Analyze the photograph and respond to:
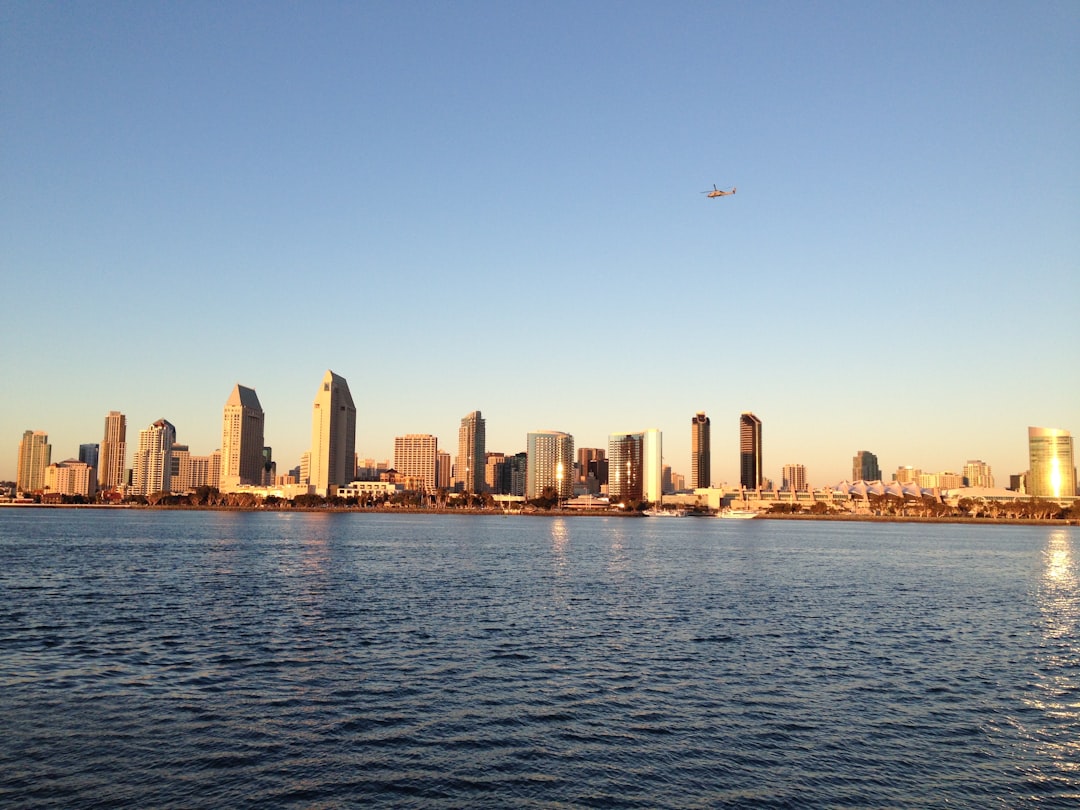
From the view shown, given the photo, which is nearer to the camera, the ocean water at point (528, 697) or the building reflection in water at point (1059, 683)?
the ocean water at point (528, 697)

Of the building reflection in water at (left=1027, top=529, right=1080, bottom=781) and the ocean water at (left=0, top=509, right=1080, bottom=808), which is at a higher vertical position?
the ocean water at (left=0, top=509, right=1080, bottom=808)

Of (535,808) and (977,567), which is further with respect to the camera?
(977,567)

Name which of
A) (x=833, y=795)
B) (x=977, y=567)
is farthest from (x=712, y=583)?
(x=833, y=795)

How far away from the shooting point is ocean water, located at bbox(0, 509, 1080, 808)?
20281mm

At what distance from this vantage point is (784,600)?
56.1 meters

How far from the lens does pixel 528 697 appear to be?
28250 mm

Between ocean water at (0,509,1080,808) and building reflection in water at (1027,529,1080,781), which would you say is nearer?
ocean water at (0,509,1080,808)

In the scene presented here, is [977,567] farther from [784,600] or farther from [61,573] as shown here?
[61,573]

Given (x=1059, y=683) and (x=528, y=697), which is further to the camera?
(x=1059, y=683)

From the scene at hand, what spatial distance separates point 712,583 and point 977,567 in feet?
138

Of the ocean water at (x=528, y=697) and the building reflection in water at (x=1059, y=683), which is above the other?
the ocean water at (x=528, y=697)

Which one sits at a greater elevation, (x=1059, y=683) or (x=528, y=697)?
(x=528, y=697)

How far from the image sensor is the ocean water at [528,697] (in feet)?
66.5

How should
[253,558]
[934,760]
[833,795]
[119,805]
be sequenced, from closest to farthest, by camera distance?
1. [119,805]
2. [833,795]
3. [934,760]
4. [253,558]
